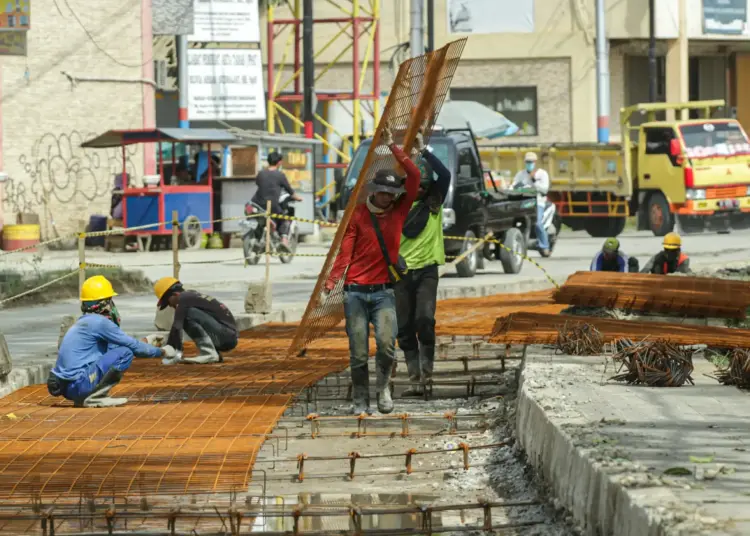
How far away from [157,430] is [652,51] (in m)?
38.9

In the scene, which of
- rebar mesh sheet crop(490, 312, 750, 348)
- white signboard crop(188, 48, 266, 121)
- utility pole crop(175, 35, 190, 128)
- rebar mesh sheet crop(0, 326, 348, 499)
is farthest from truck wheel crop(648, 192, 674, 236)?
rebar mesh sheet crop(490, 312, 750, 348)

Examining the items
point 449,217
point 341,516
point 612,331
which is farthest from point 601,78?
point 341,516

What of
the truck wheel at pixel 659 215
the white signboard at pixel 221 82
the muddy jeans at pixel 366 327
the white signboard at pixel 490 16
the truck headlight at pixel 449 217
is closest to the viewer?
the muddy jeans at pixel 366 327

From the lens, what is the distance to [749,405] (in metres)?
9.26

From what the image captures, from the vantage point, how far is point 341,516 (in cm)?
805

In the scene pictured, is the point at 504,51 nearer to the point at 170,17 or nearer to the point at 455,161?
the point at 170,17

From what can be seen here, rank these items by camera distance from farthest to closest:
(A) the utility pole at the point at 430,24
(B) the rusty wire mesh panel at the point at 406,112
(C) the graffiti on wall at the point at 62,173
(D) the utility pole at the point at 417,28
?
(A) the utility pole at the point at 430,24, (C) the graffiti on wall at the point at 62,173, (D) the utility pole at the point at 417,28, (B) the rusty wire mesh panel at the point at 406,112

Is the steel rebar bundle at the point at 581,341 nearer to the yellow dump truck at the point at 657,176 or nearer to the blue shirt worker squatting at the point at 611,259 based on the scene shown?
the blue shirt worker squatting at the point at 611,259

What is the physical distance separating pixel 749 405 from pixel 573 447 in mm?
2043

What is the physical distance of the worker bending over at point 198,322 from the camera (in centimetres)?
1359

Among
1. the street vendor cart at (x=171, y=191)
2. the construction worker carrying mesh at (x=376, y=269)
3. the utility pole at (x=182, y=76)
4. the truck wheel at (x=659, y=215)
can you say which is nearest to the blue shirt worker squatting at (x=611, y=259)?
the construction worker carrying mesh at (x=376, y=269)

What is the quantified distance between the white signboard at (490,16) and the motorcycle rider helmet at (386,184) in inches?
1629

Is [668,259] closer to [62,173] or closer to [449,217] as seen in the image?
[449,217]

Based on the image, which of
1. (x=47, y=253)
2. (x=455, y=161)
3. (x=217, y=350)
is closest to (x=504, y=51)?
(x=47, y=253)
